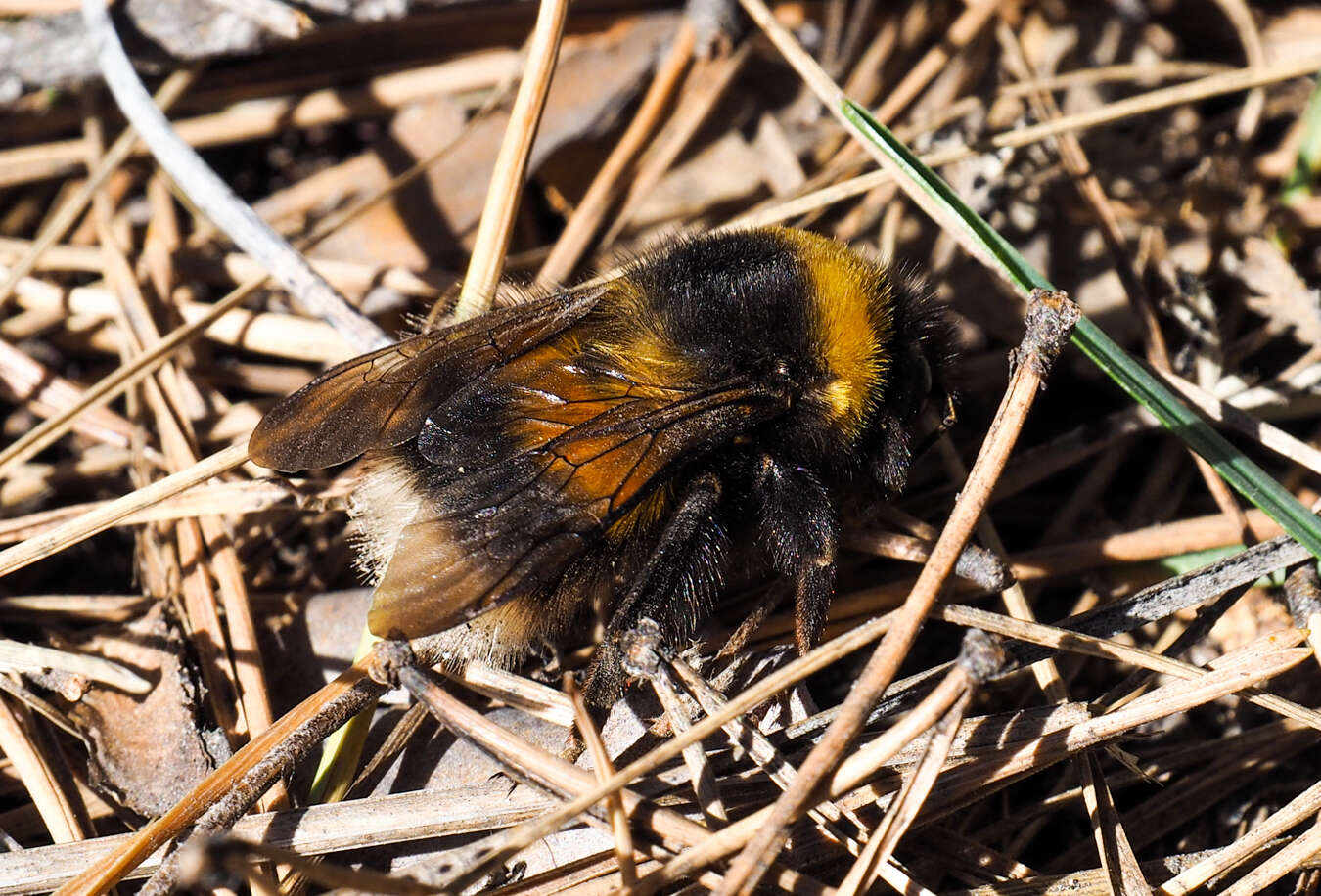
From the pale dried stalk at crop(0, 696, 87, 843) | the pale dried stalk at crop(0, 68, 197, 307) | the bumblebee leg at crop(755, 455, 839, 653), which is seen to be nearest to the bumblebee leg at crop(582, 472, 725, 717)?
the bumblebee leg at crop(755, 455, 839, 653)

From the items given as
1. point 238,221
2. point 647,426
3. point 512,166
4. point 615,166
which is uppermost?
point 615,166

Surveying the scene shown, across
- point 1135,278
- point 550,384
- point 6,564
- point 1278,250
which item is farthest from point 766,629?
point 1278,250

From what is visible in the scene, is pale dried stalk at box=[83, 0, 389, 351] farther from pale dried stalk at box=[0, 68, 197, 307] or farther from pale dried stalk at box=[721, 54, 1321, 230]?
pale dried stalk at box=[721, 54, 1321, 230]

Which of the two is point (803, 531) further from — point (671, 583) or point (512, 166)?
point (512, 166)

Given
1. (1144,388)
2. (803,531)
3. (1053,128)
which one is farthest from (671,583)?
(1053,128)

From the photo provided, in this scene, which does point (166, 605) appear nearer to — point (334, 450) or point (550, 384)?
point (334, 450)

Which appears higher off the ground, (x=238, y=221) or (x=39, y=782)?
(x=238, y=221)

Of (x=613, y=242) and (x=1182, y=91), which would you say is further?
(x=613, y=242)

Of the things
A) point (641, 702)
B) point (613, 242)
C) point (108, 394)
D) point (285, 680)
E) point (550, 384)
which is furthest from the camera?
point (613, 242)
